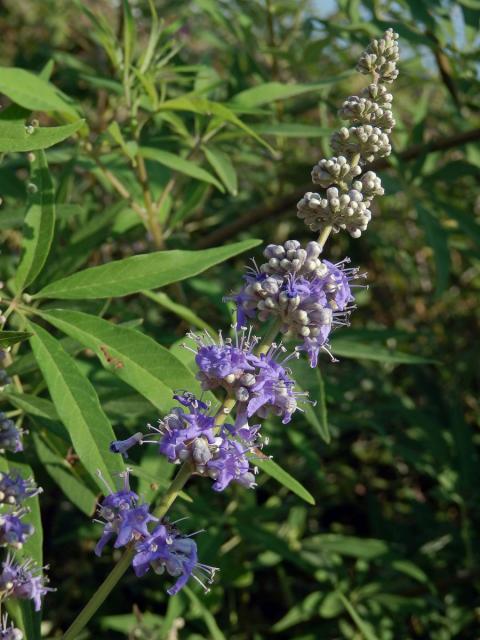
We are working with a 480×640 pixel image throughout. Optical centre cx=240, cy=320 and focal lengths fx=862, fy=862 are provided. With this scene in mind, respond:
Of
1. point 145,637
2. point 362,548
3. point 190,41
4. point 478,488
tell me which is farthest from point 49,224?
point 190,41

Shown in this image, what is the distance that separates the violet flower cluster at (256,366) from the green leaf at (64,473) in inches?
32.0

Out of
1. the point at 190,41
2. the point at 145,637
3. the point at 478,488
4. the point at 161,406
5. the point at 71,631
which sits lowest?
the point at 478,488

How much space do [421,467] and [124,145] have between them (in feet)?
7.10

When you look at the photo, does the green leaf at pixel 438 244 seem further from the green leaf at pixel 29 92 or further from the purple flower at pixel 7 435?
the purple flower at pixel 7 435

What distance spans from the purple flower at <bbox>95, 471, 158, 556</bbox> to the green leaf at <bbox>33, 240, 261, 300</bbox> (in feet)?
1.92

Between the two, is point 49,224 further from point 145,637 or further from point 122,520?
point 145,637

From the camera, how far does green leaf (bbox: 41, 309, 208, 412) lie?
204cm

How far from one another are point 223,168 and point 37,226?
3.53ft

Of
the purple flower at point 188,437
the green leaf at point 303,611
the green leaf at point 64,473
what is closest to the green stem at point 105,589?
the purple flower at point 188,437

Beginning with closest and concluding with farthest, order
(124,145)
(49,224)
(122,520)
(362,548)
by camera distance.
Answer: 1. (122,520)
2. (49,224)
3. (124,145)
4. (362,548)

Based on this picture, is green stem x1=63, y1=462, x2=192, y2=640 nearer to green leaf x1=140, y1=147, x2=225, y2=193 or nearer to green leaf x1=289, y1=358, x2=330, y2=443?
green leaf x1=289, y1=358, x2=330, y2=443

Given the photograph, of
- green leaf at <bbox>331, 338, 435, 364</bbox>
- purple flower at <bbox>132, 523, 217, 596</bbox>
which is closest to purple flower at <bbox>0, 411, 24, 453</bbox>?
purple flower at <bbox>132, 523, 217, 596</bbox>

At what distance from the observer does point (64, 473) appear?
2631 millimetres

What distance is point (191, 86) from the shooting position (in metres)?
Result: 3.87
